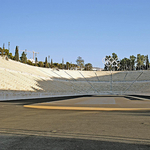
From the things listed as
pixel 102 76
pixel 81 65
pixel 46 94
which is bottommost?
pixel 46 94

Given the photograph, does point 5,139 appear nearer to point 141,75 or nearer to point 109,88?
point 109,88

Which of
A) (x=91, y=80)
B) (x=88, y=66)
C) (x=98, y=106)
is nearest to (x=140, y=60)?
(x=88, y=66)

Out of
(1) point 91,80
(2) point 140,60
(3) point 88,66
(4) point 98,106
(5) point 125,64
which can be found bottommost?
(4) point 98,106

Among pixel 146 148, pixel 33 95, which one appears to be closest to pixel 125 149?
pixel 146 148

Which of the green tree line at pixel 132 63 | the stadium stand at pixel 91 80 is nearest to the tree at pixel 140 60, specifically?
the green tree line at pixel 132 63

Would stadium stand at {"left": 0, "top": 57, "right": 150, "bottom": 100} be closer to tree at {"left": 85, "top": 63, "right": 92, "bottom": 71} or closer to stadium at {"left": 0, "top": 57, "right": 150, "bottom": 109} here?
stadium at {"left": 0, "top": 57, "right": 150, "bottom": 109}

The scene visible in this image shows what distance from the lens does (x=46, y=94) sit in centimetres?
3894

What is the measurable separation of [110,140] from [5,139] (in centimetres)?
308

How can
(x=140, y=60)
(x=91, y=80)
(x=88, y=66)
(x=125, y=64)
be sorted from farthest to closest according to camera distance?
(x=88, y=66), (x=125, y=64), (x=140, y=60), (x=91, y=80)

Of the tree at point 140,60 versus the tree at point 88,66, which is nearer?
the tree at point 140,60

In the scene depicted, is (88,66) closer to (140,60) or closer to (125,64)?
(125,64)

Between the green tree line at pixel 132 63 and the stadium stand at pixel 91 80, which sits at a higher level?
the green tree line at pixel 132 63

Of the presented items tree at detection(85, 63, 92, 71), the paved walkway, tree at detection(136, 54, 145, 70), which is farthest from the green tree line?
the paved walkway

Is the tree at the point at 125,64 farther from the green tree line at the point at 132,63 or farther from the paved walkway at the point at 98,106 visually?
the paved walkway at the point at 98,106
